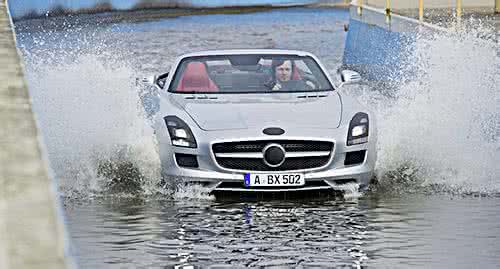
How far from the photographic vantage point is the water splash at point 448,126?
12.5 m

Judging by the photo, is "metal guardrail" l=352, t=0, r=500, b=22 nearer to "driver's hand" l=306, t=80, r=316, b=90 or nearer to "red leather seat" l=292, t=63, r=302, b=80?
"red leather seat" l=292, t=63, r=302, b=80

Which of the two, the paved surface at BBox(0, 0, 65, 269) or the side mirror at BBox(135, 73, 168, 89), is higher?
the paved surface at BBox(0, 0, 65, 269)

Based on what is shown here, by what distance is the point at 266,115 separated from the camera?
456 inches

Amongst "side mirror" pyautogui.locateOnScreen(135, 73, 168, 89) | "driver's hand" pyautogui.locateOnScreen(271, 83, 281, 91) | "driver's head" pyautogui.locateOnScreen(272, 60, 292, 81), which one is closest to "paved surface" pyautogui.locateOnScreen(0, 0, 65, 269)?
"driver's hand" pyautogui.locateOnScreen(271, 83, 281, 91)

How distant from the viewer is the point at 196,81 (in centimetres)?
1310

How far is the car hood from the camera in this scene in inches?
447

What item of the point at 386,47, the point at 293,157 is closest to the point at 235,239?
the point at 293,157

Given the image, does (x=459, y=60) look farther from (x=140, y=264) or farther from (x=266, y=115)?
(x=140, y=264)

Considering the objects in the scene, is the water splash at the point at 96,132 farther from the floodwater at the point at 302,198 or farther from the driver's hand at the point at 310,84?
the driver's hand at the point at 310,84

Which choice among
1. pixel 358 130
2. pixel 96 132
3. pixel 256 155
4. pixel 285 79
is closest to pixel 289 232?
pixel 256 155

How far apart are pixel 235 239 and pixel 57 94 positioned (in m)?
10.1

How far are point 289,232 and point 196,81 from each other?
4.30 metres

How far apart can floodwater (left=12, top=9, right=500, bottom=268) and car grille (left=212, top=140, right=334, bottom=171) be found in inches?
11.0

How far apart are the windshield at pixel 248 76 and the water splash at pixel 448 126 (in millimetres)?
964
